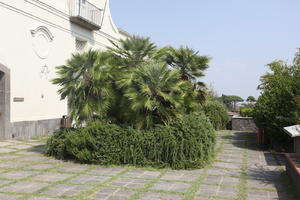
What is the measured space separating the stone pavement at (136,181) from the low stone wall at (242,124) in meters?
9.67

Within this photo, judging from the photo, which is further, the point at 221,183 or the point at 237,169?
the point at 237,169

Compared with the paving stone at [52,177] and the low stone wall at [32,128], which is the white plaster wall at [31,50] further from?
the paving stone at [52,177]

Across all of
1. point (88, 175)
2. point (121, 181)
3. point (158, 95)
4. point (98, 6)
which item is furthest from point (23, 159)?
point (98, 6)

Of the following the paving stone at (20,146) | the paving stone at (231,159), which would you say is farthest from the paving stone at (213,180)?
the paving stone at (20,146)

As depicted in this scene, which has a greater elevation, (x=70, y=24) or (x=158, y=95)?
(x=70, y=24)

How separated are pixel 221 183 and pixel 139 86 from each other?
2936 mm

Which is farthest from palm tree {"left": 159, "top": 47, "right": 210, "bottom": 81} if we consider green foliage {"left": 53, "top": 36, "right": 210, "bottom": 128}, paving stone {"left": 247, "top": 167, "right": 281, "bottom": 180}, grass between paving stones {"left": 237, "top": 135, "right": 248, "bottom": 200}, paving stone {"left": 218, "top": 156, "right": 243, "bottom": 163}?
paving stone {"left": 247, "top": 167, "right": 281, "bottom": 180}

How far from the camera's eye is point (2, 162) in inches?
292

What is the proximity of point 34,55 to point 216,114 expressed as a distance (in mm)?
10010

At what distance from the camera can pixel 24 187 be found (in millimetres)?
5371

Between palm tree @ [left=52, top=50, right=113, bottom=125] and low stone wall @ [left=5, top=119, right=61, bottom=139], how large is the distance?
456cm

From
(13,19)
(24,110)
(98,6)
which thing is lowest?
(24,110)

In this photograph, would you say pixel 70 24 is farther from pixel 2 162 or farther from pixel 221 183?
pixel 221 183

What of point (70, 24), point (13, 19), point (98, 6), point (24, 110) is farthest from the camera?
point (98, 6)
